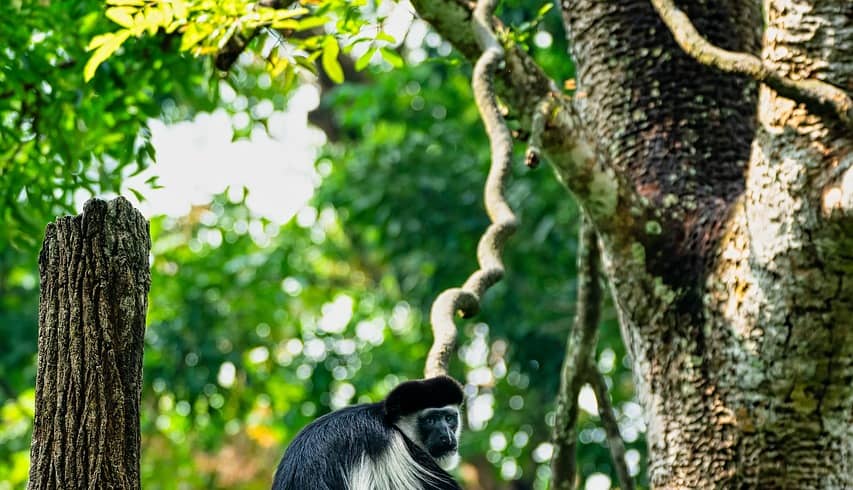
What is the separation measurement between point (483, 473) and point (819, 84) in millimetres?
6607

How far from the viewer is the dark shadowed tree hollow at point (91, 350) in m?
1.76

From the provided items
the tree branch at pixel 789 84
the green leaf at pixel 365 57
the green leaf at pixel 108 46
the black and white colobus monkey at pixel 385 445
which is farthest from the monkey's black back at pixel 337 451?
the tree branch at pixel 789 84

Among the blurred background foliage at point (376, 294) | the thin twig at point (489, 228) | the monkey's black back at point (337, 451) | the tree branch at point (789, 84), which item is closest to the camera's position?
the tree branch at point (789, 84)

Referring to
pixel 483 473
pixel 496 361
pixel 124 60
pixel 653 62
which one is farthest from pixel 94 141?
pixel 483 473

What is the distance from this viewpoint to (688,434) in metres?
2.37

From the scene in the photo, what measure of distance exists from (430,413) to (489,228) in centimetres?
64

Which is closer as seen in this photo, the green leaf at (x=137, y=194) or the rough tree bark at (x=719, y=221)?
the rough tree bark at (x=719, y=221)

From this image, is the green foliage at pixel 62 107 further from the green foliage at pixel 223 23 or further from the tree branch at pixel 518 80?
the tree branch at pixel 518 80

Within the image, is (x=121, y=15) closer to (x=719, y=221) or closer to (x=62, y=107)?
(x=62, y=107)

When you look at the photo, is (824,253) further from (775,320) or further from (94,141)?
(94,141)

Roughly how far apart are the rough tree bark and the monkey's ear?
518 millimetres

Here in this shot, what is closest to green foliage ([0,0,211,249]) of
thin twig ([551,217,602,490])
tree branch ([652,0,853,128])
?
thin twig ([551,217,602,490])

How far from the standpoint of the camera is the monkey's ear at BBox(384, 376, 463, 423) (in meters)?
2.75

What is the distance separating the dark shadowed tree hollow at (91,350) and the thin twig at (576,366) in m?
1.43
